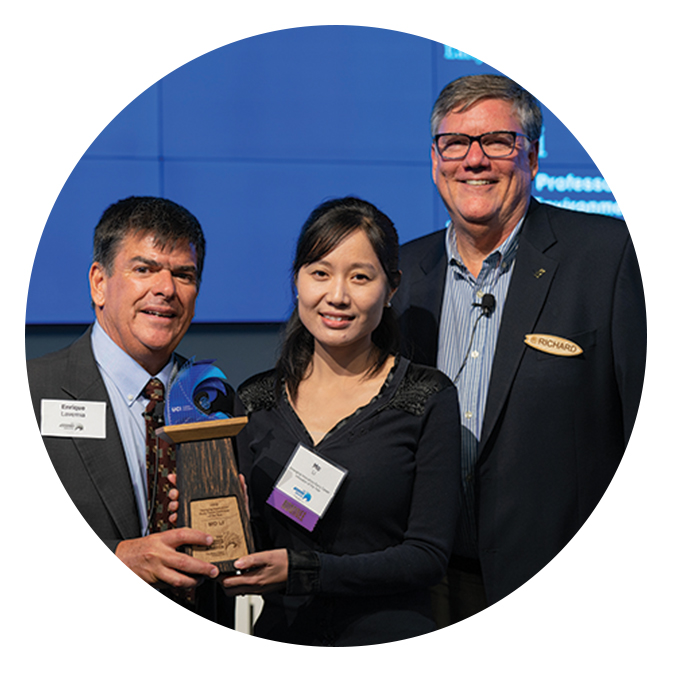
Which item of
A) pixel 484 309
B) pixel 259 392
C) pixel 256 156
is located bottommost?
pixel 259 392

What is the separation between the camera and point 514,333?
7.09 feet

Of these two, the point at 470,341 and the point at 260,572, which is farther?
the point at 470,341

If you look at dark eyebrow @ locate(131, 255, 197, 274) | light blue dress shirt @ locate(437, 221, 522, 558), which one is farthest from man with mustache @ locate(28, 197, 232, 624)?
light blue dress shirt @ locate(437, 221, 522, 558)

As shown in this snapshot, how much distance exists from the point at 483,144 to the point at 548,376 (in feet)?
2.39

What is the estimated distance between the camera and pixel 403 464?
6.67ft

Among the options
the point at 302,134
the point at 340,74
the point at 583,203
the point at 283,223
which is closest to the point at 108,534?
the point at 283,223

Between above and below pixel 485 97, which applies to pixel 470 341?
below

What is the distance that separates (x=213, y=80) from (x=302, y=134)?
34 centimetres

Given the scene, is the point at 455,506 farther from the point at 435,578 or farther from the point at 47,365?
the point at 47,365

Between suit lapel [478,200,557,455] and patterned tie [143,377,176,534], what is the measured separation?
96 centimetres

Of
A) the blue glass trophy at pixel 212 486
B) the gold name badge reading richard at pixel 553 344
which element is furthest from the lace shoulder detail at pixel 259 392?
the gold name badge reading richard at pixel 553 344

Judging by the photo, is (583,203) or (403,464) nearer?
(403,464)

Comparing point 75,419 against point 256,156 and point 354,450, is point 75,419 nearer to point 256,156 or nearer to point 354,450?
point 354,450

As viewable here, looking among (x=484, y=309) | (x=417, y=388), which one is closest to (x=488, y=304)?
(x=484, y=309)
